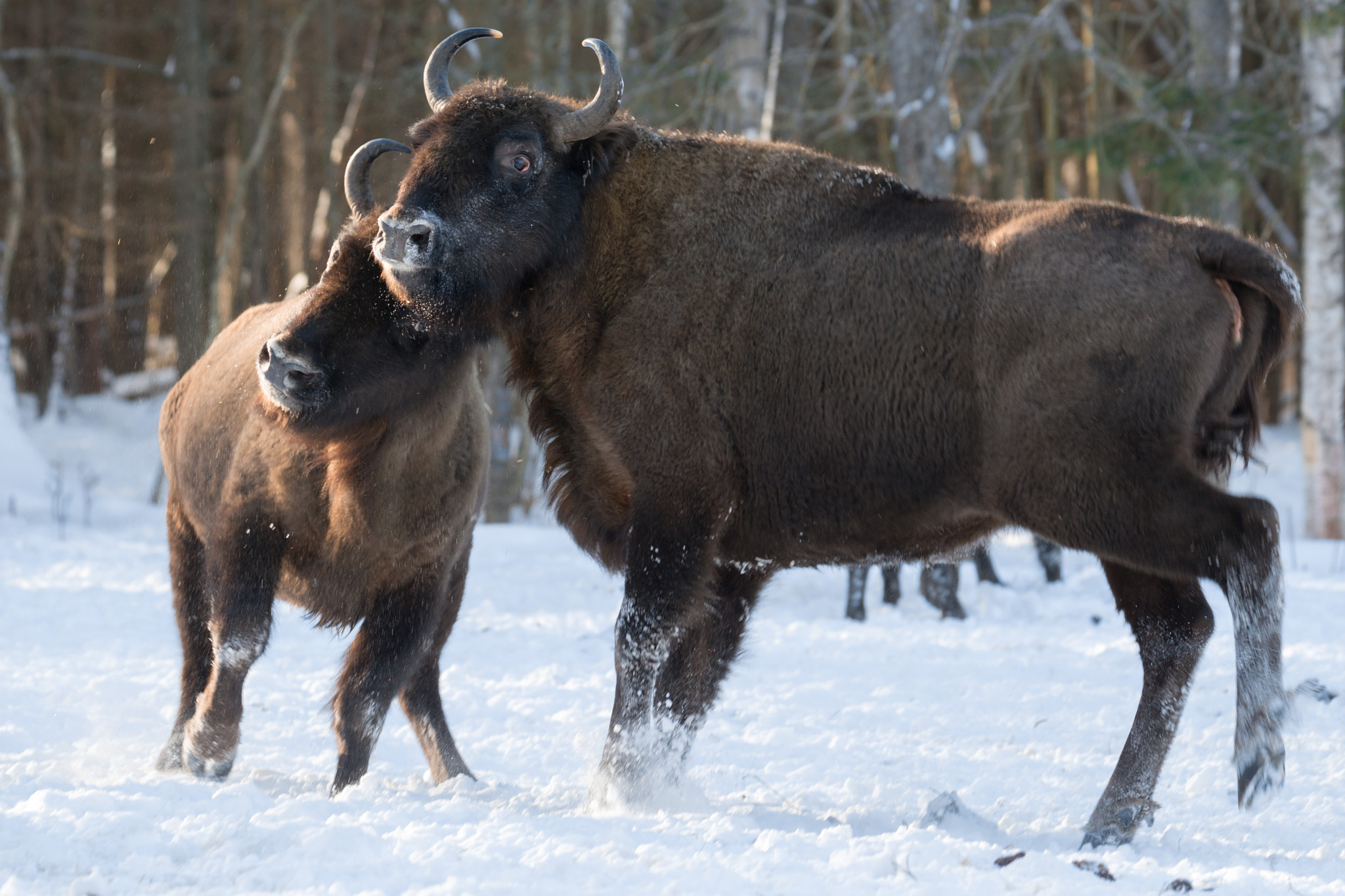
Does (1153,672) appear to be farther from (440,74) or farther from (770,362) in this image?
(440,74)

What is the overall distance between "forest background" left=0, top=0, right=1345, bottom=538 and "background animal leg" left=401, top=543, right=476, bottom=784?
4878 millimetres

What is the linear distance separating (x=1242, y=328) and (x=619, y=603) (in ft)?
18.8

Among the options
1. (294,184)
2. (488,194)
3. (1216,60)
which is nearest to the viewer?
(488,194)

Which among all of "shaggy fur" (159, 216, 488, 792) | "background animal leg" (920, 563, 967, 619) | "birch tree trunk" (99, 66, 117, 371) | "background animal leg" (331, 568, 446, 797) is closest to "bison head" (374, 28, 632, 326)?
"shaggy fur" (159, 216, 488, 792)

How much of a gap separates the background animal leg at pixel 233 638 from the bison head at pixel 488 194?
991 millimetres

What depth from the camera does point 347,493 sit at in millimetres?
4020

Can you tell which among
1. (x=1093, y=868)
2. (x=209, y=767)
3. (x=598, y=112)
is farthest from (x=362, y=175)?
(x=1093, y=868)

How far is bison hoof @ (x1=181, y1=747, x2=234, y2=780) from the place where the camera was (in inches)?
157

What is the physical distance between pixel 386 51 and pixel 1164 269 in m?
21.1

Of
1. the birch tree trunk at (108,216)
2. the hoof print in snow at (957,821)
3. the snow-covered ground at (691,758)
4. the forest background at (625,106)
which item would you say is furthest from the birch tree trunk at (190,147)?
the hoof print in snow at (957,821)

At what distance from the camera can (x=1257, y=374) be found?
11.5ft

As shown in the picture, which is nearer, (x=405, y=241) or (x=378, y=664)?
(x=405, y=241)

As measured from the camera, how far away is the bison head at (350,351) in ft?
12.5

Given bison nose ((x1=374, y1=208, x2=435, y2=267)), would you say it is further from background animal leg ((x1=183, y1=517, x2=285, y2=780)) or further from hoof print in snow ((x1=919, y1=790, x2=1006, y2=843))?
hoof print in snow ((x1=919, y1=790, x2=1006, y2=843))
